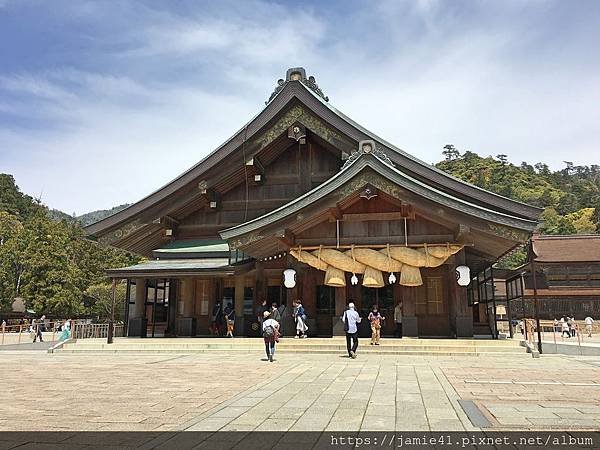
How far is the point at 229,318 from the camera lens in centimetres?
1847

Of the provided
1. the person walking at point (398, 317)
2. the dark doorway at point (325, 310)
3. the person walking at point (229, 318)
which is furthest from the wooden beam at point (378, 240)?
the person walking at point (229, 318)

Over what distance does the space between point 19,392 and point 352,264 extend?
1027cm

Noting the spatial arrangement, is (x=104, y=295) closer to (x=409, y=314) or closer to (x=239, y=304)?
(x=239, y=304)

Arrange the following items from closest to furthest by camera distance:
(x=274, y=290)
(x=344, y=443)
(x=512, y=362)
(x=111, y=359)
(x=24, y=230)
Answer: (x=344, y=443), (x=512, y=362), (x=111, y=359), (x=274, y=290), (x=24, y=230)

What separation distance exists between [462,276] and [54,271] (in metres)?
38.2

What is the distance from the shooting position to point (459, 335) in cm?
1536

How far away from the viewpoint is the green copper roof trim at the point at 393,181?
45.8 feet

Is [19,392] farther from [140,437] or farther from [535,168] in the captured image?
[535,168]

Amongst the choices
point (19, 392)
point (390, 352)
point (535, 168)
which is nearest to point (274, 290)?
point (390, 352)

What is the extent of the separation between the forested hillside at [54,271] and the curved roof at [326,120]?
19787 mm

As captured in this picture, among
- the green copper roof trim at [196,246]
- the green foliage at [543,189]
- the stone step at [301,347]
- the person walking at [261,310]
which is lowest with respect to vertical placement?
the stone step at [301,347]

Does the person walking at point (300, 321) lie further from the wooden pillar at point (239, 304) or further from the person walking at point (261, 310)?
the wooden pillar at point (239, 304)

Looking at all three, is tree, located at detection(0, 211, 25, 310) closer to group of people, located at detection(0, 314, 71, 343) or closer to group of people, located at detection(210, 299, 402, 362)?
group of people, located at detection(0, 314, 71, 343)

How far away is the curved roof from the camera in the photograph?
1641 centimetres
